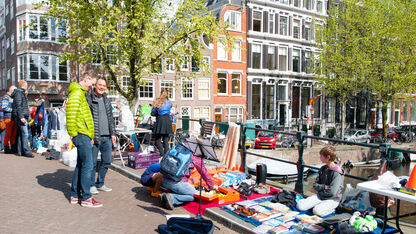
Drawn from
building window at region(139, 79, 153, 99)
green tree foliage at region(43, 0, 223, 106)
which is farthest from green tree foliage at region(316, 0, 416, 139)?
green tree foliage at region(43, 0, 223, 106)

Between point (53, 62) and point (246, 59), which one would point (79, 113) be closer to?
point (53, 62)

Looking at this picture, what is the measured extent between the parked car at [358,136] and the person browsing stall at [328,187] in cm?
2414

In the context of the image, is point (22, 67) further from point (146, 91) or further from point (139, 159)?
point (139, 159)

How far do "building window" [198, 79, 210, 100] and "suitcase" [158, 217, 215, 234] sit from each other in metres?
25.3

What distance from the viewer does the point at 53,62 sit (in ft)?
79.8

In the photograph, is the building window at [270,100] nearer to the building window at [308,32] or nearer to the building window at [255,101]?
the building window at [255,101]

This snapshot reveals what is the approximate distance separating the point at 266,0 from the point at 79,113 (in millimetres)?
30410

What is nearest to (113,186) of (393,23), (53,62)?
(53,62)

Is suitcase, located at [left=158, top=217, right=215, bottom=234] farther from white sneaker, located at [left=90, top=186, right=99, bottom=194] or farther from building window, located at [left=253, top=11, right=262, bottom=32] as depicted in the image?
building window, located at [left=253, top=11, right=262, bottom=32]

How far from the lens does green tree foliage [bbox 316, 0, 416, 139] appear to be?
85.8 ft

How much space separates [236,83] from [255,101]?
2.89 meters

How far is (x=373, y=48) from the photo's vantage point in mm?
26641

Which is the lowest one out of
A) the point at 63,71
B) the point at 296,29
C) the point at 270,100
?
the point at 270,100

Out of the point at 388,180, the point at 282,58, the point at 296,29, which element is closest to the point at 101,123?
the point at 388,180
